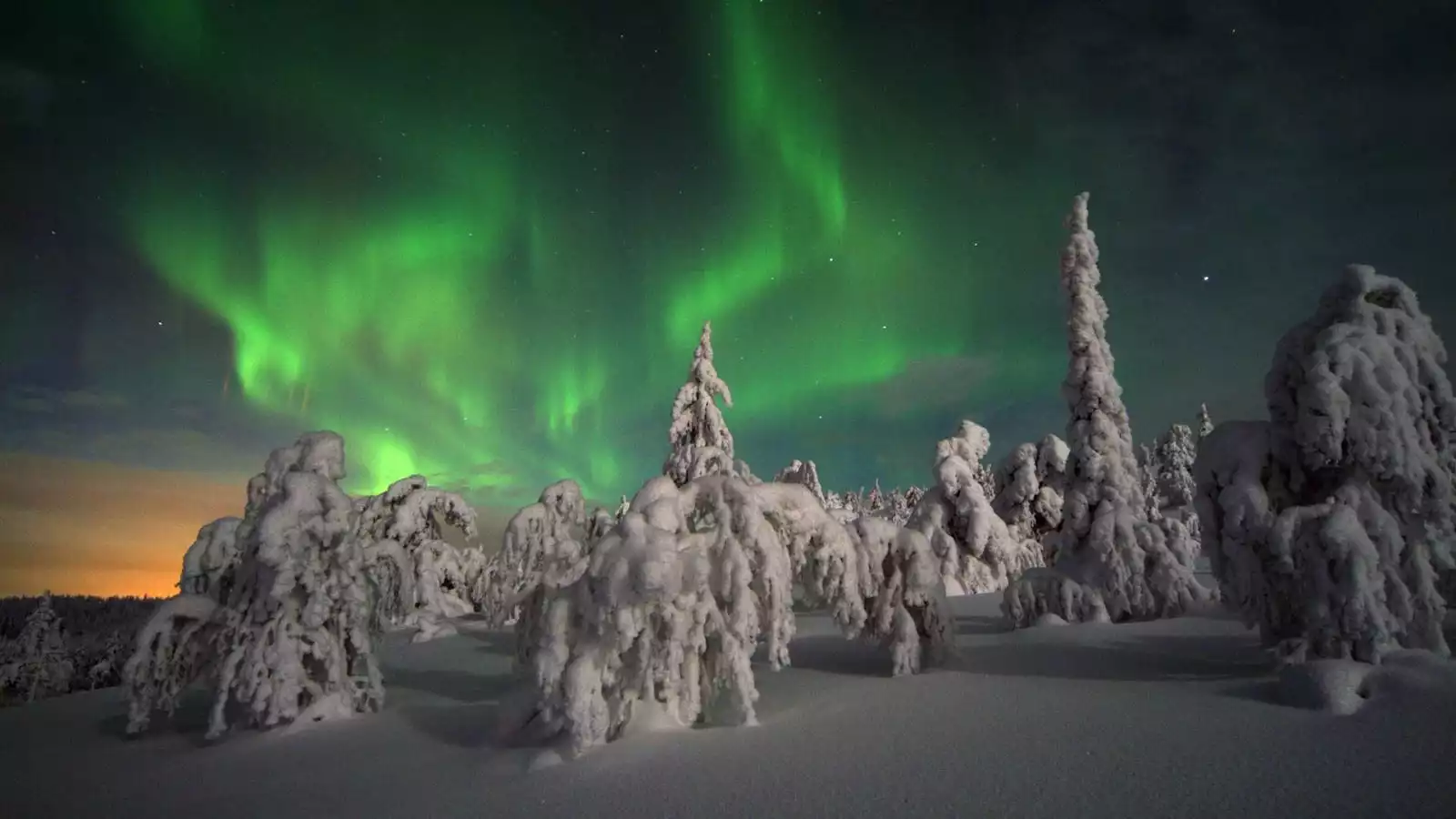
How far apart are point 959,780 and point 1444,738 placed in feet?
14.3

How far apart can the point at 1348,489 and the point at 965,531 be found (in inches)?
833

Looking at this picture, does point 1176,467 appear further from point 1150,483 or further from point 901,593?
point 901,593

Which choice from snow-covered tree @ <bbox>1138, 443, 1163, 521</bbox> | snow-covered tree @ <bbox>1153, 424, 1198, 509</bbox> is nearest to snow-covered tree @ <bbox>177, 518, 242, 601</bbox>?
snow-covered tree @ <bbox>1138, 443, 1163, 521</bbox>

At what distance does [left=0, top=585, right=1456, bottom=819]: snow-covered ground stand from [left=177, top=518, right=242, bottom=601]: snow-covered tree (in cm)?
257

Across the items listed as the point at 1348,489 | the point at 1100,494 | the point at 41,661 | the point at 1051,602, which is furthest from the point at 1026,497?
the point at 41,661

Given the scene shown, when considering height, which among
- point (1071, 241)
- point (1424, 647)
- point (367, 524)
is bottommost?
point (1424, 647)

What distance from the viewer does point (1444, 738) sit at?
255 inches

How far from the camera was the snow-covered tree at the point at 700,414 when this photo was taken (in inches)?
1094

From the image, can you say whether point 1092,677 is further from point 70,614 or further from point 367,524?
point 70,614

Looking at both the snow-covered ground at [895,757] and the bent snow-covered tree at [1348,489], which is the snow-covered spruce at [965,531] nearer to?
the snow-covered ground at [895,757]

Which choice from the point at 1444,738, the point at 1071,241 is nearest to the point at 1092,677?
the point at 1444,738

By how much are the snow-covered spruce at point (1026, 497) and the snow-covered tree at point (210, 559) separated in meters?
28.1

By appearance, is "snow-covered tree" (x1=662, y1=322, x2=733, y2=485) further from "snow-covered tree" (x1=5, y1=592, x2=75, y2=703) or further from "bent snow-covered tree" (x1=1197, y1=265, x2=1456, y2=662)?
"snow-covered tree" (x1=5, y1=592, x2=75, y2=703)

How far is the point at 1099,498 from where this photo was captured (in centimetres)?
1817
